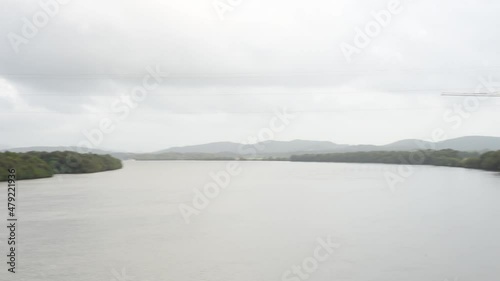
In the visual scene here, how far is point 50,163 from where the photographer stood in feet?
59.5

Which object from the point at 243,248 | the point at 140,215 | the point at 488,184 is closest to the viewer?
the point at 243,248

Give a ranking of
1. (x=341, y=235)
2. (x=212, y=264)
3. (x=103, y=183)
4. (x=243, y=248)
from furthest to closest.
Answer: (x=103, y=183) < (x=341, y=235) < (x=243, y=248) < (x=212, y=264)

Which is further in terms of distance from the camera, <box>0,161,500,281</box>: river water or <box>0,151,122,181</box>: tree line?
<box>0,151,122,181</box>: tree line

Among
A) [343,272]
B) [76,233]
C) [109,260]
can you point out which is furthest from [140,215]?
[343,272]

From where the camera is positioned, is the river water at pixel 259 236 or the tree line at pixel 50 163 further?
the tree line at pixel 50 163

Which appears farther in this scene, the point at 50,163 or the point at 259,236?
the point at 50,163

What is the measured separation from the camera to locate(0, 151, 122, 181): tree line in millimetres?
15539

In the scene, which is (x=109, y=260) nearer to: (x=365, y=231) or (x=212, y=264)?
(x=212, y=264)

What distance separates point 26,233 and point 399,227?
18.6 feet

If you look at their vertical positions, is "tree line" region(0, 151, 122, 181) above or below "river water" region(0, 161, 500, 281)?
above

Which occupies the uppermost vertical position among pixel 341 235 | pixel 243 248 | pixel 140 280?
pixel 341 235

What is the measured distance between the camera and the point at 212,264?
595 centimetres

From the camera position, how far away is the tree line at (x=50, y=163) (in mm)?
15539

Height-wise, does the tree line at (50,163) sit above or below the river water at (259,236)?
above
